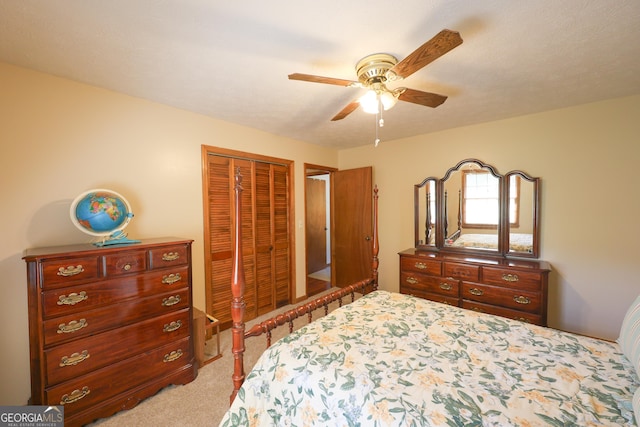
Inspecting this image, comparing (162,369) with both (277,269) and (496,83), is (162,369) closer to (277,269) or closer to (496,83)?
(277,269)

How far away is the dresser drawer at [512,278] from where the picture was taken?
7.86 ft

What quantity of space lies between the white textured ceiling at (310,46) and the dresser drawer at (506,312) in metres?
2.06

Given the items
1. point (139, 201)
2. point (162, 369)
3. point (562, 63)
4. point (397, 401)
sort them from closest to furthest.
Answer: point (397, 401) < point (562, 63) < point (162, 369) < point (139, 201)

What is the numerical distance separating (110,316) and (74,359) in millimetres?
284

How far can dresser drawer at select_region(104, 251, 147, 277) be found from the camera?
1.70 m

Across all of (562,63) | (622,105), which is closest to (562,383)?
(562,63)

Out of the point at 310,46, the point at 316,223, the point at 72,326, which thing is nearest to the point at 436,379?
the point at 310,46

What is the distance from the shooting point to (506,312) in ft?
8.27

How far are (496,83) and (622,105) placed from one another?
1420mm

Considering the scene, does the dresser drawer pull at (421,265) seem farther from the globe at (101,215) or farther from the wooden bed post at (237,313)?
the globe at (101,215)

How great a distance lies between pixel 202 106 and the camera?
247 cm

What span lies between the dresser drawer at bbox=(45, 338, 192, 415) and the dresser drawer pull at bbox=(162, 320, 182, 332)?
4.6 inches

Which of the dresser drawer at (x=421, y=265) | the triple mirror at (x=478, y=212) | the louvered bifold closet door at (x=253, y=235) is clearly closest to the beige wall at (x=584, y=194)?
the triple mirror at (x=478, y=212)

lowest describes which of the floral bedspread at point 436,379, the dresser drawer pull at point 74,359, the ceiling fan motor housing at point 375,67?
the dresser drawer pull at point 74,359
